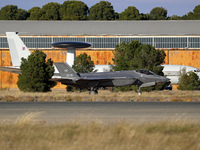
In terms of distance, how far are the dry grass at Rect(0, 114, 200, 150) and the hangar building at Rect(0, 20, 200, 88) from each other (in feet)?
155

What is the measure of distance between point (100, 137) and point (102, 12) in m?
118

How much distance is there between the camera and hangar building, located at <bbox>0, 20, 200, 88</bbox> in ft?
196

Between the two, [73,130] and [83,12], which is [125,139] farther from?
[83,12]

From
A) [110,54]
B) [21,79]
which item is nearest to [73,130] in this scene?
[21,79]

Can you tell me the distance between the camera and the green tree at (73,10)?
121900 millimetres

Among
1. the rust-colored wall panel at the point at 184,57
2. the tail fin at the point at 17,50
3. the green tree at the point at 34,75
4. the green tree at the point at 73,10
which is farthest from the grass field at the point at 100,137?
the green tree at the point at 73,10

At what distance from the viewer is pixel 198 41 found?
62406mm

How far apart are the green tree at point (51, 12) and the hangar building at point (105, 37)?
49589 mm

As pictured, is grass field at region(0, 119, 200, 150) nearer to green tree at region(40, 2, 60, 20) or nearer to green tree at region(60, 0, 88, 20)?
green tree at region(40, 2, 60, 20)

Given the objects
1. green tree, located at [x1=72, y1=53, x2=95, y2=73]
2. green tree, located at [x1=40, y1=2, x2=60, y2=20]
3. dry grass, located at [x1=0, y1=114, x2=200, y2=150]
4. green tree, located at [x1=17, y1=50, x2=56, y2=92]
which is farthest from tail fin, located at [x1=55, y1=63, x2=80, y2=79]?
green tree, located at [x1=40, y1=2, x2=60, y2=20]

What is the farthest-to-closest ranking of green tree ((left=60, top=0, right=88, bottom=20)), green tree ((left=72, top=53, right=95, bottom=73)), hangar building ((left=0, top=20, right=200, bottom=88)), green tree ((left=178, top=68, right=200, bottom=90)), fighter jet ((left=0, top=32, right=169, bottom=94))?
green tree ((left=60, top=0, right=88, bottom=20))
hangar building ((left=0, top=20, right=200, bottom=88))
green tree ((left=72, top=53, right=95, bottom=73))
green tree ((left=178, top=68, right=200, bottom=90))
fighter jet ((left=0, top=32, right=169, bottom=94))

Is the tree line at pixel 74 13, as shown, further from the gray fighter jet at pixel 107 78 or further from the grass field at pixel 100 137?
the grass field at pixel 100 137

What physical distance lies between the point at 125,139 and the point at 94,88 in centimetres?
2663

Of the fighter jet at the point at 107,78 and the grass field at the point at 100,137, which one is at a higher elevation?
the fighter jet at the point at 107,78
